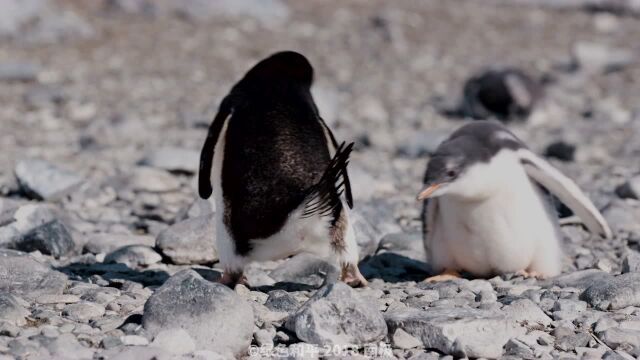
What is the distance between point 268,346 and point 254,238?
2.50ft

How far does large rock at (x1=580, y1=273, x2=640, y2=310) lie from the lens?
3.73 metres

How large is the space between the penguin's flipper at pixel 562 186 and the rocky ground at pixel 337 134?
0.18 meters

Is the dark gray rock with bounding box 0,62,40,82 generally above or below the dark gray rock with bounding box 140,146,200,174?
below

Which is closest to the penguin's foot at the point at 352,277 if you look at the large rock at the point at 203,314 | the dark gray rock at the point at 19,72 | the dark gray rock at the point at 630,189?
the large rock at the point at 203,314

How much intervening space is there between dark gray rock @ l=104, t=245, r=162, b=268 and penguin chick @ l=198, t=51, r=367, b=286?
535 millimetres

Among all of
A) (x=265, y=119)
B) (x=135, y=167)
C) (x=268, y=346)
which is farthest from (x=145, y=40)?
(x=268, y=346)

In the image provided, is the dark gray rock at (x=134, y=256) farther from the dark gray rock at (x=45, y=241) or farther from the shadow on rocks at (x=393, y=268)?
the shadow on rocks at (x=393, y=268)

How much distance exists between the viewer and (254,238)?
12.9ft

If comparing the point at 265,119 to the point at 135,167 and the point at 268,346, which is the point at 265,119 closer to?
the point at 268,346

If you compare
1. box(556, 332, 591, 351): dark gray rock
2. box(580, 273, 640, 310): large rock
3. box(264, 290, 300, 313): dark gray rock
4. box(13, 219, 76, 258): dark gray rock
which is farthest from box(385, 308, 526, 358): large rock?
box(13, 219, 76, 258): dark gray rock

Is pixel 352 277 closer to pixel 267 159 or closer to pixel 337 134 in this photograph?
pixel 267 159

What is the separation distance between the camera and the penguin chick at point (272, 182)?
390 cm

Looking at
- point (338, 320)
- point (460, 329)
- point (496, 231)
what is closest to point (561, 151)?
point (496, 231)

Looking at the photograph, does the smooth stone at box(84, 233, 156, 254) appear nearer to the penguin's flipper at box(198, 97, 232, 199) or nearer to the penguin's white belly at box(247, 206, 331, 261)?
the penguin's flipper at box(198, 97, 232, 199)
